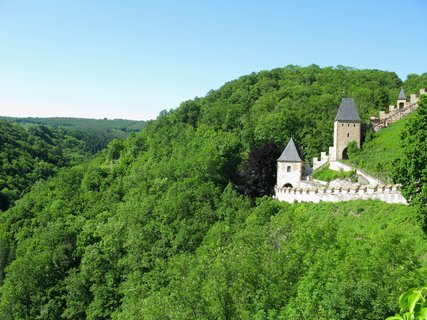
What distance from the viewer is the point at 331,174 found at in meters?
43.9

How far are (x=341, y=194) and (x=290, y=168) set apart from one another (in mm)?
9549

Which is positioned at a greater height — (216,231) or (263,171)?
(263,171)

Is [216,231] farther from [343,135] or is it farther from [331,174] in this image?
[343,135]

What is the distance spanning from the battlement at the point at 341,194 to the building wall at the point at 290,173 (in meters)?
1.05

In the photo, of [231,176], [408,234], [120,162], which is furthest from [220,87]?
[408,234]

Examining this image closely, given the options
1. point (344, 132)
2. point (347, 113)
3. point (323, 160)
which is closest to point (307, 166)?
point (323, 160)

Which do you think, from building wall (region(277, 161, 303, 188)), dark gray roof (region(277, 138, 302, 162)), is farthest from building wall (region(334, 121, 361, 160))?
building wall (region(277, 161, 303, 188))

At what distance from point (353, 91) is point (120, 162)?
3899cm

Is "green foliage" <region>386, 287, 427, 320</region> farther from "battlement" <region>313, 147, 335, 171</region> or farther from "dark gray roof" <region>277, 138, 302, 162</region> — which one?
"battlement" <region>313, 147, 335, 171</region>

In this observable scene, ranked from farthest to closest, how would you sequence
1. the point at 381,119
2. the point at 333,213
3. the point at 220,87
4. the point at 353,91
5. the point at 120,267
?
1. the point at 220,87
2. the point at 353,91
3. the point at 381,119
4. the point at 120,267
5. the point at 333,213

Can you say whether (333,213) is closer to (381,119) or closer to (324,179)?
(324,179)

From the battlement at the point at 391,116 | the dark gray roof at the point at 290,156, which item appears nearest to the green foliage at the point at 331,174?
the dark gray roof at the point at 290,156

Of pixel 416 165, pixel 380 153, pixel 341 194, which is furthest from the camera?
pixel 380 153

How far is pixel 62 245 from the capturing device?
5666 centimetres
